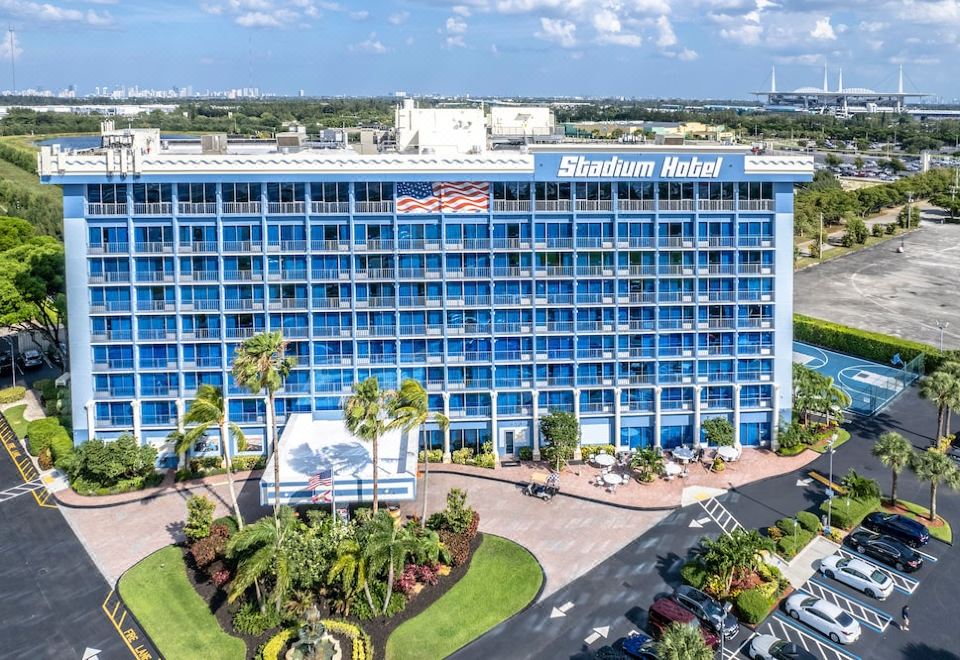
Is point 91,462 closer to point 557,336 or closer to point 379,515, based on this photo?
point 379,515

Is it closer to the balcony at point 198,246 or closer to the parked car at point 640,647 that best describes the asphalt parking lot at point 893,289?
the parked car at point 640,647

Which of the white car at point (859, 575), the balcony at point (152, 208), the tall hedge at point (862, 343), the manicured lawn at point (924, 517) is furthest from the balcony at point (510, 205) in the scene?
the tall hedge at point (862, 343)

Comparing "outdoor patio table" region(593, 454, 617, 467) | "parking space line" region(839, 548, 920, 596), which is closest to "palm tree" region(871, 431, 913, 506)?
"parking space line" region(839, 548, 920, 596)

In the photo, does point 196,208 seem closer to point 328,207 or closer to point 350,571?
point 328,207

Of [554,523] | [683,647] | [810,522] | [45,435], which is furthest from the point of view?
[45,435]

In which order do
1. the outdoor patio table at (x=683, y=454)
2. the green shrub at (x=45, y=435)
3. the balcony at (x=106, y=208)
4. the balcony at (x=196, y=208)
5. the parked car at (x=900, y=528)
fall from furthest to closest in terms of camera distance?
the green shrub at (x=45, y=435)
the outdoor patio table at (x=683, y=454)
the balcony at (x=196, y=208)
the balcony at (x=106, y=208)
the parked car at (x=900, y=528)

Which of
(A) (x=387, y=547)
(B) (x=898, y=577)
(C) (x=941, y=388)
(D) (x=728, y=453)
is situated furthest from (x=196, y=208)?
(C) (x=941, y=388)
